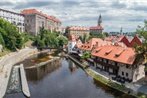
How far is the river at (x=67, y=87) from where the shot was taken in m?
41.7

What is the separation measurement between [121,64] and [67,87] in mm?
11606

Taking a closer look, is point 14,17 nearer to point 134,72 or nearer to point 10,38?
point 10,38

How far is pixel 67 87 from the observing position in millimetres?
46906

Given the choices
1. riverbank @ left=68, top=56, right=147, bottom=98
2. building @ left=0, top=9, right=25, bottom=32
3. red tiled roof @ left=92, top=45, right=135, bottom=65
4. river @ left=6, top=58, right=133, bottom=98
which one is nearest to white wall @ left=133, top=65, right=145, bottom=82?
red tiled roof @ left=92, top=45, right=135, bottom=65

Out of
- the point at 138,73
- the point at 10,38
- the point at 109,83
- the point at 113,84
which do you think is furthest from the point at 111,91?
the point at 10,38

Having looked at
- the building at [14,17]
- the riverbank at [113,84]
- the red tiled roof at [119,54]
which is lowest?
the riverbank at [113,84]

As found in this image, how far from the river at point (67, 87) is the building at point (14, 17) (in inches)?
3403

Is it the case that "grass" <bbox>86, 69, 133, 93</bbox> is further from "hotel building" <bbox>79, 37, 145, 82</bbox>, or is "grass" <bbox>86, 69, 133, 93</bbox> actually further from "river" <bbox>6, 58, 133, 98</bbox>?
"hotel building" <bbox>79, 37, 145, 82</bbox>

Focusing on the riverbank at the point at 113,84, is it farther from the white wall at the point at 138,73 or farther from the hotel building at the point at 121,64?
the white wall at the point at 138,73

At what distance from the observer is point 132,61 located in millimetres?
48938

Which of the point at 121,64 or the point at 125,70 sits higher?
the point at 121,64

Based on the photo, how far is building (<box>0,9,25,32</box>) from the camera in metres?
140

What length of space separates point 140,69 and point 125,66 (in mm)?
2930

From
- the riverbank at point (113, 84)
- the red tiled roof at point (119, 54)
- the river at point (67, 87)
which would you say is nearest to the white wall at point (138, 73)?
the red tiled roof at point (119, 54)
